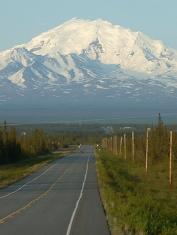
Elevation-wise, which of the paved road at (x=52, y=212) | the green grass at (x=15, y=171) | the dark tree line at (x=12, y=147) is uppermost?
the dark tree line at (x=12, y=147)

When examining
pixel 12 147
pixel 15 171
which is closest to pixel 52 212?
pixel 15 171

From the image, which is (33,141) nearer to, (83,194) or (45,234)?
(83,194)

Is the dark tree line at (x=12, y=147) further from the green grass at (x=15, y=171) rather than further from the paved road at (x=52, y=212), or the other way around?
the paved road at (x=52, y=212)

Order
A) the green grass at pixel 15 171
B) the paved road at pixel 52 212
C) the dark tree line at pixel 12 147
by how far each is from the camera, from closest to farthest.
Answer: the paved road at pixel 52 212 → the green grass at pixel 15 171 → the dark tree line at pixel 12 147

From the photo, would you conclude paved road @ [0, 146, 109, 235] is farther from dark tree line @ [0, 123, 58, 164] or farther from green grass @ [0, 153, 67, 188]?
dark tree line @ [0, 123, 58, 164]

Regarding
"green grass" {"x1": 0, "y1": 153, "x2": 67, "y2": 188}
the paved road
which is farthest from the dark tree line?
the paved road

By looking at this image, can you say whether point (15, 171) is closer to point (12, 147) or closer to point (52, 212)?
point (12, 147)

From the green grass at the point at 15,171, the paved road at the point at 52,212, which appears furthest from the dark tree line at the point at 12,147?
the paved road at the point at 52,212

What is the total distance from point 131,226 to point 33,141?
410ft

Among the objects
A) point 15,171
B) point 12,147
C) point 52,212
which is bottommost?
point 15,171

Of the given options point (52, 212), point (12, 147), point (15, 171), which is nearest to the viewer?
point (52, 212)

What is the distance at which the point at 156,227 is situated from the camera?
19.5 meters

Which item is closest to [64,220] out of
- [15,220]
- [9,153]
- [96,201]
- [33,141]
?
[15,220]

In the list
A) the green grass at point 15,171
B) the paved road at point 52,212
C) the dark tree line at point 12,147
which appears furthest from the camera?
the dark tree line at point 12,147
